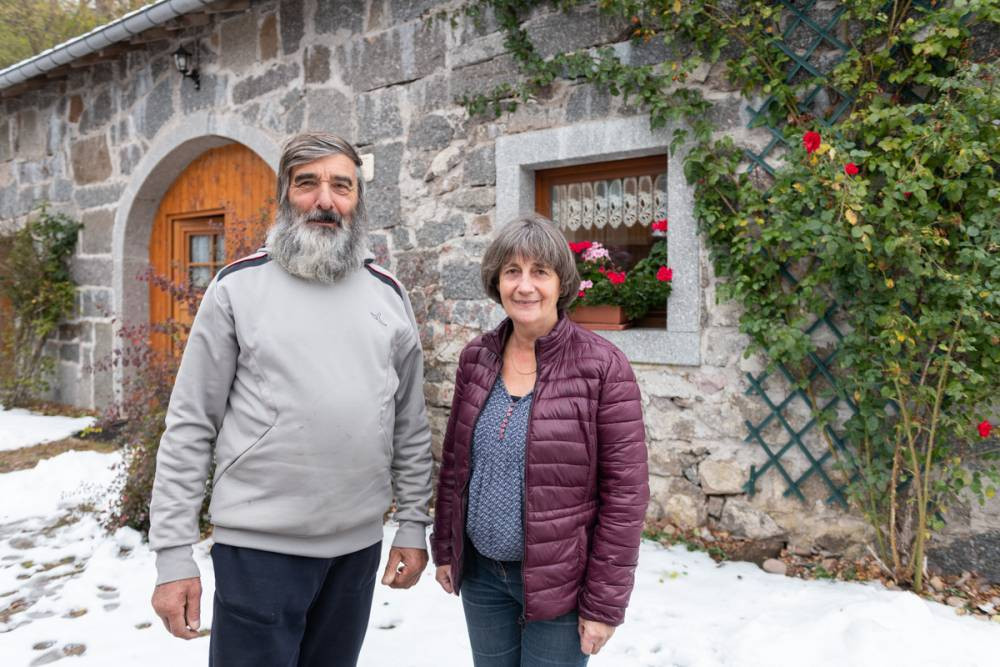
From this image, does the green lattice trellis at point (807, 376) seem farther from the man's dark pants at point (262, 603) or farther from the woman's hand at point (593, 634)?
the man's dark pants at point (262, 603)

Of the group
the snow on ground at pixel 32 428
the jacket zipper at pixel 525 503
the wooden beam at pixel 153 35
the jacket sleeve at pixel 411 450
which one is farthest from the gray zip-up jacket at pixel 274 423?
the snow on ground at pixel 32 428

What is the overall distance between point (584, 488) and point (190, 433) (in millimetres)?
866

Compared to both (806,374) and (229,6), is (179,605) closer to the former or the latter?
(806,374)

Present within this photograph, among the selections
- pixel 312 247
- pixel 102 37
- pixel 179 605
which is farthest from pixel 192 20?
pixel 179 605

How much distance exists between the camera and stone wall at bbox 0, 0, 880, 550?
10.3ft

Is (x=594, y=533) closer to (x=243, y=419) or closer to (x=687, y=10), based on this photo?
(x=243, y=419)

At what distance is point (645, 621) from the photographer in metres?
2.50

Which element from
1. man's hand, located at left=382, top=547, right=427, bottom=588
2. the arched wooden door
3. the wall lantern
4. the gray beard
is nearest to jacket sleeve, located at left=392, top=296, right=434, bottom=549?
man's hand, located at left=382, top=547, right=427, bottom=588

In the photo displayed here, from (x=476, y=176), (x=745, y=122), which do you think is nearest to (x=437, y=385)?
(x=476, y=176)

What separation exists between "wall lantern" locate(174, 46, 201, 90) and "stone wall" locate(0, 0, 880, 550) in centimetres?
9

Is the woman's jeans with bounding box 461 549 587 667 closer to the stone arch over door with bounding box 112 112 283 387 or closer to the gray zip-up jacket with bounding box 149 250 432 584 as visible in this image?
the gray zip-up jacket with bounding box 149 250 432 584

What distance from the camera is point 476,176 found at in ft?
12.4

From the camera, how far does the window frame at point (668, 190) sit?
3164mm

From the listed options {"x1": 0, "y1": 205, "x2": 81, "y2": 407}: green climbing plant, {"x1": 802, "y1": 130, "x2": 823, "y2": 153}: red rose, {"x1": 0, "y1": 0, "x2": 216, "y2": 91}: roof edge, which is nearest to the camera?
{"x1": 802, "y1": 130, "x2": 823, "y2": 153}: red rose
